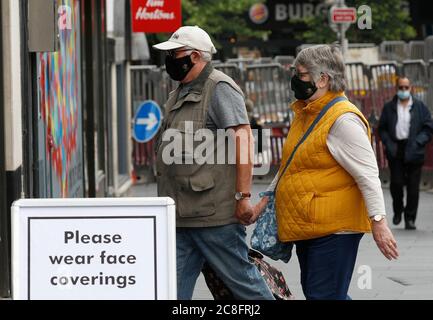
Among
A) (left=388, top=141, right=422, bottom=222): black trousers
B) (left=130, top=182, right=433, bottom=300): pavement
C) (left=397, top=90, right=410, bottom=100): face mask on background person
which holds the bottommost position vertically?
(left=130, top=182, right=433, bottom=300): pavement

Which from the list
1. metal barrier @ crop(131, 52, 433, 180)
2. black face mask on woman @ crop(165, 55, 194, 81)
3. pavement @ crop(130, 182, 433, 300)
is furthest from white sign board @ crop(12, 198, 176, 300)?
metal barrier @ crop(131, 52, 433, 180)

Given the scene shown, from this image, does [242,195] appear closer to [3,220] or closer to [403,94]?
[3,220]

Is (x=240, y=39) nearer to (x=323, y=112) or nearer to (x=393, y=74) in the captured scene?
(x=393, y=74)

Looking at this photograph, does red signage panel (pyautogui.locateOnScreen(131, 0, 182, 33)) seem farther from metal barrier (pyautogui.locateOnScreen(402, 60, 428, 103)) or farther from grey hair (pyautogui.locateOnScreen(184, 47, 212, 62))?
metal barrier (pyautogui.locateOnScreen(402, 60, 428, 103))

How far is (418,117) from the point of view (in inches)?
637

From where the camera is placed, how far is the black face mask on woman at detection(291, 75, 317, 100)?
22.4 feet

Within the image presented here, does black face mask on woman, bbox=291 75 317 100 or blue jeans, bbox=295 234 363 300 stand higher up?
black face mask on woman, bbox=291 75 317 100

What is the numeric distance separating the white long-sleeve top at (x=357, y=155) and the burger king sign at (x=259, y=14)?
52892mm

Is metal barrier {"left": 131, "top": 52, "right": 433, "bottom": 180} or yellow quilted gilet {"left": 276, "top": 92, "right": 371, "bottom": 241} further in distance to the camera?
metal barrier {"left": 131, "top": 52, "right": 433, "bottom": 180}

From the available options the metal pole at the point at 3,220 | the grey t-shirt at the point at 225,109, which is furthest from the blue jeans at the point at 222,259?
the metal pole at the point at 3,220

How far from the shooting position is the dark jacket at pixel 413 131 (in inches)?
630

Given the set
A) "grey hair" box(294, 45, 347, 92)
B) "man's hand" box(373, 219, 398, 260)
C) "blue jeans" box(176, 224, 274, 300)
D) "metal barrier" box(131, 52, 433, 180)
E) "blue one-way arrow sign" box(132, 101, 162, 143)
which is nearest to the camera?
"man's hand" box(373, 219, 398, 260)

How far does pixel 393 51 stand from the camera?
4091 centimetres

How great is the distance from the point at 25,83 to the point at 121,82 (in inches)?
397
